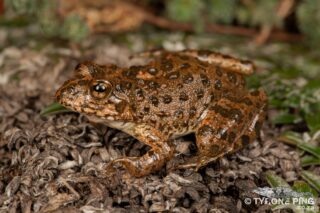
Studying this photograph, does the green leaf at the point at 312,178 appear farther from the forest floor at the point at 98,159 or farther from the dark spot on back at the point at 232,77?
the dark spot on back at the point at 232,77

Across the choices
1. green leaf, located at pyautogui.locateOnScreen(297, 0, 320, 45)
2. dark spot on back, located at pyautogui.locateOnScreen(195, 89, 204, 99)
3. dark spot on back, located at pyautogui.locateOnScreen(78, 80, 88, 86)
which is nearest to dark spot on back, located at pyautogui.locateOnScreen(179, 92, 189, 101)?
dark spot on back, located at pyautogui.locateOnScreen(195, 89, 204, 99)

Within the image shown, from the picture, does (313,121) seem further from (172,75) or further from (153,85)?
(153,85)

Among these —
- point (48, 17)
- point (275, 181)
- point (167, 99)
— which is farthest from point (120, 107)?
point (48, 17)

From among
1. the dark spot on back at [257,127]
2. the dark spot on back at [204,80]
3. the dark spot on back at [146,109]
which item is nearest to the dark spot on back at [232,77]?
the dark spot on back at [204,80]

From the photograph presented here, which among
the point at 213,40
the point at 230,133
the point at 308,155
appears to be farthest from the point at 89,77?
the point at 213,40

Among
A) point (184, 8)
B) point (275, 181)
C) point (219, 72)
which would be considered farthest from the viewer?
point (184, 8)

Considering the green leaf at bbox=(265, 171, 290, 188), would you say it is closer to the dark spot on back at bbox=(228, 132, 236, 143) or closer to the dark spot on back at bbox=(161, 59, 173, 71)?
the dark spot on back at bbox=(228, 132, 236, 143)

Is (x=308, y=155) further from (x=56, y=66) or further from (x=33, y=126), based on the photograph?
(x=56, y=66)
